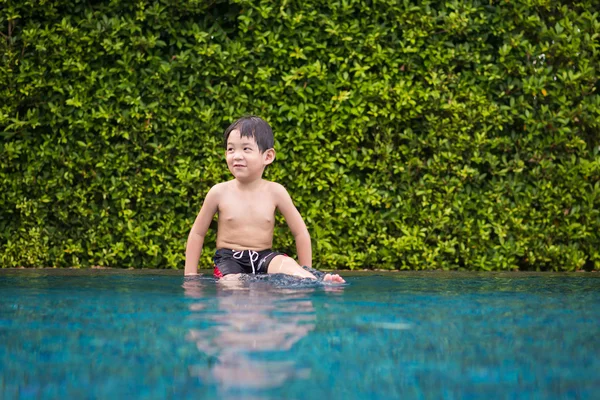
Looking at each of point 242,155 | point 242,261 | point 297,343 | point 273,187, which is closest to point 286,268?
point 242,261

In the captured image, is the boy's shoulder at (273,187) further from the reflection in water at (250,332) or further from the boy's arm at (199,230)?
the reflection in water at (250,332)

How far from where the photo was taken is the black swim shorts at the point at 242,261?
580 cm

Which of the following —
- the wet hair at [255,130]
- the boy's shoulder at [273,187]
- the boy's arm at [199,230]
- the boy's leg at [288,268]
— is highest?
the wet hair at [255,130]

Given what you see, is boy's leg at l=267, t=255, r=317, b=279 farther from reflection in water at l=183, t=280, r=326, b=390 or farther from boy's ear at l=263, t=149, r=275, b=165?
boy's ear at l=263, t=149, r=275, b=165

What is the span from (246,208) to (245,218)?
0.23 feet

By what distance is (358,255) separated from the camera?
7.31 metres

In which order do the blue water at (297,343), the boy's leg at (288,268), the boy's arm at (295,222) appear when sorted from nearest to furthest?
the blue water at (297,343) → the boy's leg at (288,268) → the boy's arm at (295,222)

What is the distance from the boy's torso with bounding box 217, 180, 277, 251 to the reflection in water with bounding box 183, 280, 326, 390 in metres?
1.07

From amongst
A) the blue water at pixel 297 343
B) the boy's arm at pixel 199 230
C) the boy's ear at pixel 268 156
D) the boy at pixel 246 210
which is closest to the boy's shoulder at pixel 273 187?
the boy at pixel 246 210

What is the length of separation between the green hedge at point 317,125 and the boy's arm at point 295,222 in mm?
1151

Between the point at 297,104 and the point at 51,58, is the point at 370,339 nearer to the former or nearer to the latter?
the point at 297,104

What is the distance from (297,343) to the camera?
9.18 feet

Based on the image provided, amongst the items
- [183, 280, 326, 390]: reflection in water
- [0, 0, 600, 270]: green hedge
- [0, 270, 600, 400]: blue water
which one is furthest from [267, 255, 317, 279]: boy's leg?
[0, 0, 600, 270]: green hedge

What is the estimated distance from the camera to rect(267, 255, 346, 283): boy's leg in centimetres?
529
